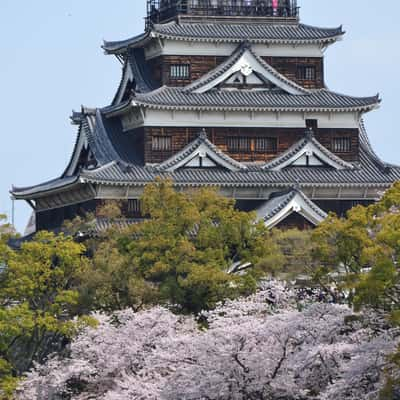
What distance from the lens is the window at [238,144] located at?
61.6 meters

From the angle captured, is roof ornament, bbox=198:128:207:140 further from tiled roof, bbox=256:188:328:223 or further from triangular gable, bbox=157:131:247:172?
tiled roof, bbox=256:188:328:223

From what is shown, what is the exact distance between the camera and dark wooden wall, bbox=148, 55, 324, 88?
204 feet

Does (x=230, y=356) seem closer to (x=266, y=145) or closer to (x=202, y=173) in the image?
(x=202, y=173)

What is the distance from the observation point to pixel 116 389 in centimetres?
4447

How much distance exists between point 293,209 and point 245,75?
6.72m

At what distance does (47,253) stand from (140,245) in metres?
3.55

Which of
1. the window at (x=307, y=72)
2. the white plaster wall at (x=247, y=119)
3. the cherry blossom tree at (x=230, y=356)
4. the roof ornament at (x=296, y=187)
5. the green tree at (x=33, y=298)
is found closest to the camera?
the cherry blossom tree at (x=230, y=356)

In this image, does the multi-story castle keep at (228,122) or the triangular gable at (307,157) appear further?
the triangular gable at (307,157)

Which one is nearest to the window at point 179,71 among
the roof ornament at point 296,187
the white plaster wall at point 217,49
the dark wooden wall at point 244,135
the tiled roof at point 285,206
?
the white plaster wall at point 217,49

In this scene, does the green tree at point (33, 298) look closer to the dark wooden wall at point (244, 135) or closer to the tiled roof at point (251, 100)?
the dark wooden wall at point (244, 135)

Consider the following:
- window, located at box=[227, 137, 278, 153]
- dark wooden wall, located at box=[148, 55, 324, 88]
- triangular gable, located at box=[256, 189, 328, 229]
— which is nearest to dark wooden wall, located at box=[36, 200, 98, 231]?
dark wooden wall, located at box=[148, 55, 324, 88]

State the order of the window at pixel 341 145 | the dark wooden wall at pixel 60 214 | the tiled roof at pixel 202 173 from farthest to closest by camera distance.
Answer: the window at pixel 341 145, the dark wooden wall at pixel 60 214, the tiled roof at pixel 202 173

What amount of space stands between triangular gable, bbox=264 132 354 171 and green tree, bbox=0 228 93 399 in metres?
14.2

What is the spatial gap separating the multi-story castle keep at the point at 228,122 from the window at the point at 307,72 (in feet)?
0.12
